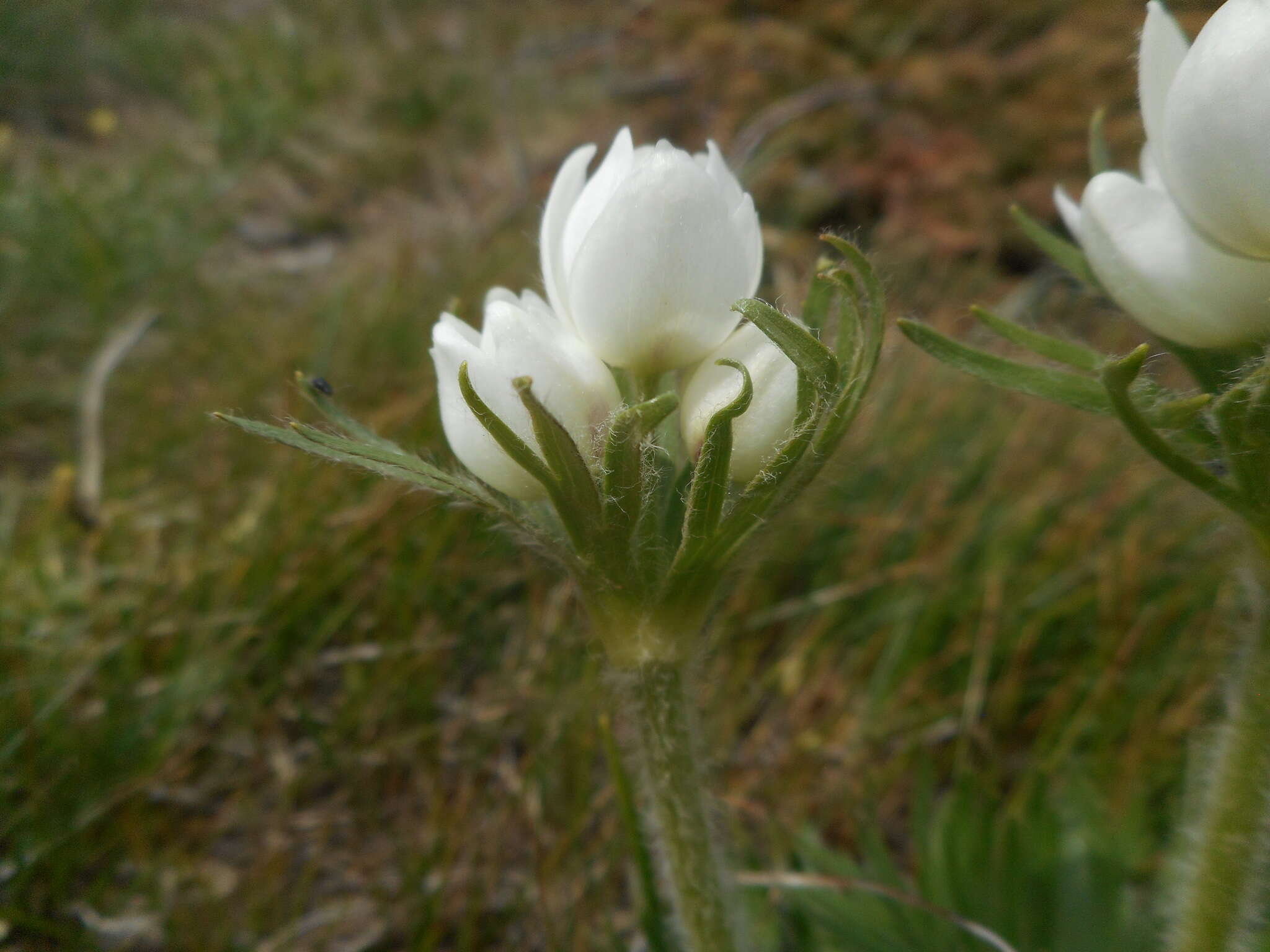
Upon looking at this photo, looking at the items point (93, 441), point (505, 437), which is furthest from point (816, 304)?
point (93, 441)

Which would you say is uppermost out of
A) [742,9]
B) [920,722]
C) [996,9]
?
[742,9]

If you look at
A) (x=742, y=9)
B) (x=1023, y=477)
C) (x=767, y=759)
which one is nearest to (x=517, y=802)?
(x=767, y=759)

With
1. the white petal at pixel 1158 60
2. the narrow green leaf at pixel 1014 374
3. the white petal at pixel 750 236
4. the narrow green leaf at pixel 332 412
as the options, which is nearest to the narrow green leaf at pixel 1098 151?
the white petal at pixel 1158 60

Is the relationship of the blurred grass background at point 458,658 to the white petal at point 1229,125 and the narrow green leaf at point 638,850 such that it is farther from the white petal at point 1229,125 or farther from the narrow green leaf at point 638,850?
the white petal at point 1229,125

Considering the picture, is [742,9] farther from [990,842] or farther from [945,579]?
[990,842]

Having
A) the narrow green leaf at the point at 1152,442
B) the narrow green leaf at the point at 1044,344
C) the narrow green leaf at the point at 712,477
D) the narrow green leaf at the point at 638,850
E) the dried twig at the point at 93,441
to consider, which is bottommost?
the narrow green leaf at the point at 638,850

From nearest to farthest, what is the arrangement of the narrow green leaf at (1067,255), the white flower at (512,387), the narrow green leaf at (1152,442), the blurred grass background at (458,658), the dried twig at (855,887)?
the narrow green leaf at (1152,442)
the white flower at (512,387)
the narrow green leaf at (1067,255)
the dried twig at (855,887)
the blurred grass background at (458,658)
